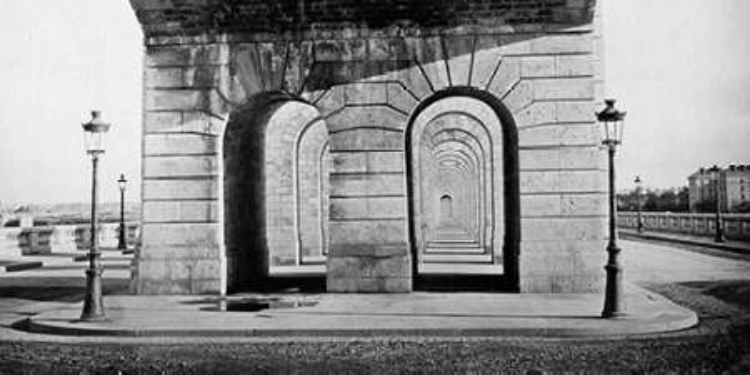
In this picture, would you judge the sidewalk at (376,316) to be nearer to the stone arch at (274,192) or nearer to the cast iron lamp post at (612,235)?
the cast iron lamp post at (612,235)

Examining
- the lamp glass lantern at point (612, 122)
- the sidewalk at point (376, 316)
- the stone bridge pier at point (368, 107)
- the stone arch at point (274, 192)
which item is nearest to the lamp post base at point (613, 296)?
the sidewalk at point (376, 316)

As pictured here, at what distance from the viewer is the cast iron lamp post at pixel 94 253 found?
12625 millimetres

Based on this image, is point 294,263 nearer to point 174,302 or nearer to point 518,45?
point 174,302

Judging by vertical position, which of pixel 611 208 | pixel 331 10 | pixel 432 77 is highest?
pixel 331 10

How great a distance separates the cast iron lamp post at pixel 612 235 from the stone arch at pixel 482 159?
310cm

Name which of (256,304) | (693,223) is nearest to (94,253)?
(256,304)

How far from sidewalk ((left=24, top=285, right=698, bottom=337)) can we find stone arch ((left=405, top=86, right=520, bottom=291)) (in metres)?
2.49

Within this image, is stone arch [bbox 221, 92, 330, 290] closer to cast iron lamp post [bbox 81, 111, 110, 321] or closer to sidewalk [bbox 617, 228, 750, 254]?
cast iron lamp post [bbox 81, 111, 110, 321]

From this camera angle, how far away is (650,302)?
13.7m

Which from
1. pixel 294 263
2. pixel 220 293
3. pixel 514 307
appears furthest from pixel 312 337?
pixel 294 263

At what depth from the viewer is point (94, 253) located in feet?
42.5

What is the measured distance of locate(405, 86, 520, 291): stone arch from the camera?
1639 centimetres

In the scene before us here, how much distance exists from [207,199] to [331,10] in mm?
4797

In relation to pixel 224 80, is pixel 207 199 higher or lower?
lower
